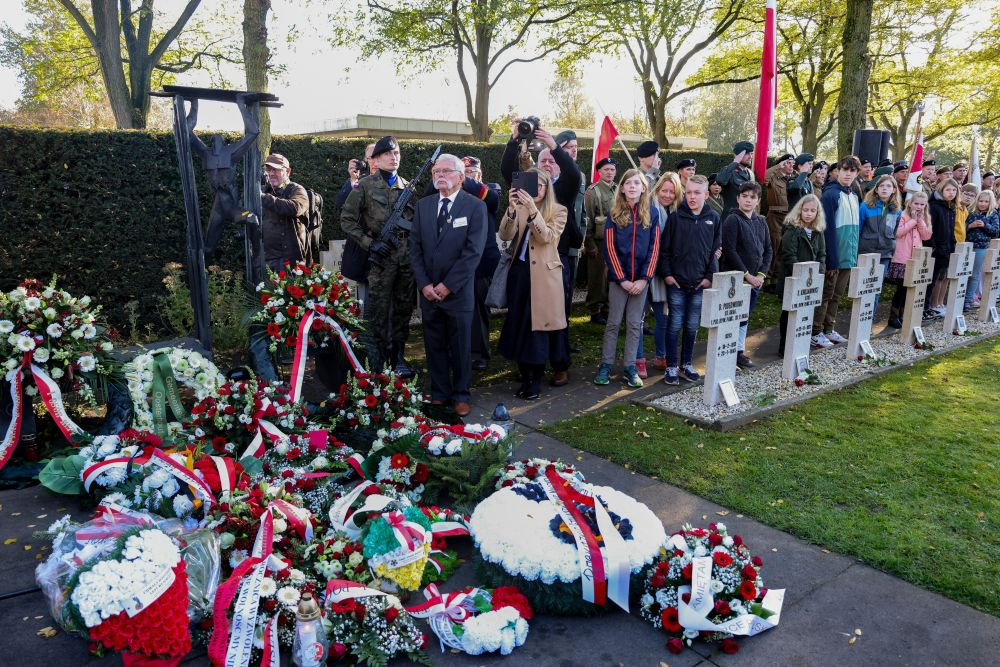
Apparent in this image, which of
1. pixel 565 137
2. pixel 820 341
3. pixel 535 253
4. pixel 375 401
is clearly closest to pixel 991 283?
pixel 820 341

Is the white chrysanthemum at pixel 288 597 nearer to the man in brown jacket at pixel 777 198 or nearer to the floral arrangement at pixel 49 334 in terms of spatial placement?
the floral arrangement at pixel 49 334

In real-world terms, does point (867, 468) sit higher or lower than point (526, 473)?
lower

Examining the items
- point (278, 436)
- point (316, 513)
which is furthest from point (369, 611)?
point (278, 436)

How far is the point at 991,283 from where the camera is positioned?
384 inches

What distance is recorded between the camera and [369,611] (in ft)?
9.48

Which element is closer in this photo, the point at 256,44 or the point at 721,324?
the point at 721,324

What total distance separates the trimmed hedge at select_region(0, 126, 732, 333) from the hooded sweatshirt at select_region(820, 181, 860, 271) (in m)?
6.95

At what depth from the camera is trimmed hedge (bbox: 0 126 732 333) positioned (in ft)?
23.3

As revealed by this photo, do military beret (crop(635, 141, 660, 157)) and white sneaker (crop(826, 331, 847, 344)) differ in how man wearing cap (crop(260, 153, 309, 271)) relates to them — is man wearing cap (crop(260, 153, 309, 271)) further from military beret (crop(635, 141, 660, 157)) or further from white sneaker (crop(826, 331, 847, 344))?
white sneaker (crop(826, 331, 847, 344))

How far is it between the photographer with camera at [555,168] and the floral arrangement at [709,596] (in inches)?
138

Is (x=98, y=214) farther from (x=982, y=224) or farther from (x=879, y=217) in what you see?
(x=982, y=224)

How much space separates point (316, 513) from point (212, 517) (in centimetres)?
52

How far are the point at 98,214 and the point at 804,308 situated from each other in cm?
738

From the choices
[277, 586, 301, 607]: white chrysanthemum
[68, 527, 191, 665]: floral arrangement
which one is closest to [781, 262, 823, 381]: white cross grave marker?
[277, 586, 301, 607]: white chrysanthemum
